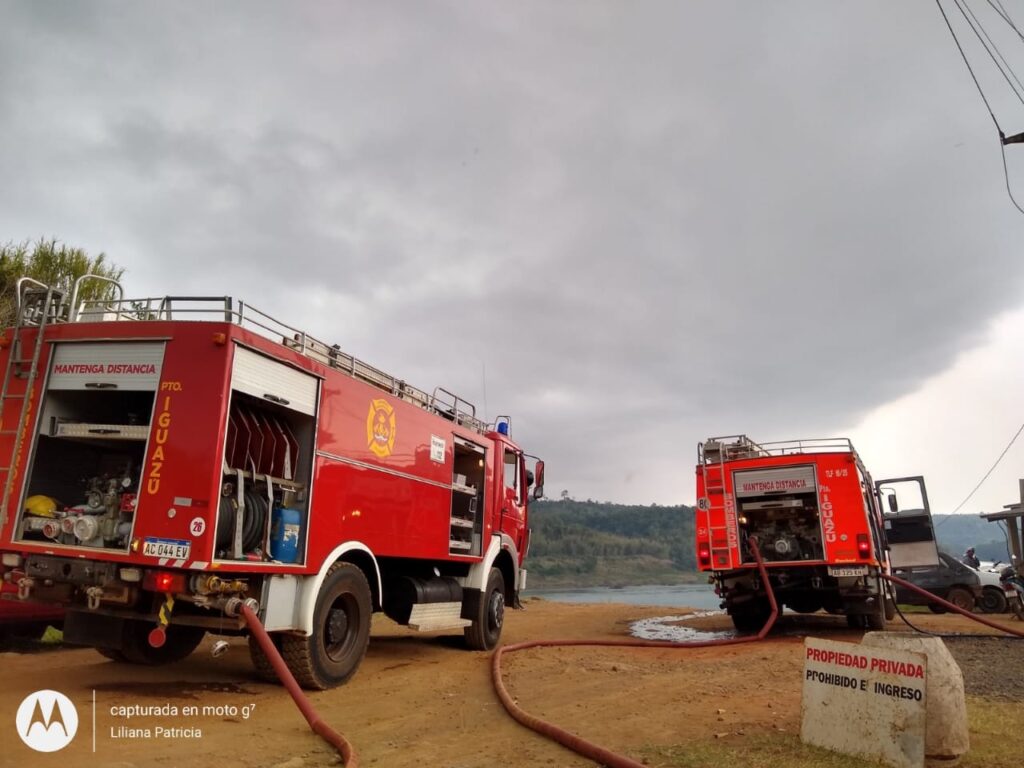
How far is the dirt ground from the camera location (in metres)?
4.97

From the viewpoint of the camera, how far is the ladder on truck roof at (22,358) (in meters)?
6.57

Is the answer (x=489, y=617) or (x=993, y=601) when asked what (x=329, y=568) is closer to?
(x=489, y=617)

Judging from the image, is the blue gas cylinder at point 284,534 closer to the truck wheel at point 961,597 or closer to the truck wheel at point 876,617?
the truck wheel at point 876,617

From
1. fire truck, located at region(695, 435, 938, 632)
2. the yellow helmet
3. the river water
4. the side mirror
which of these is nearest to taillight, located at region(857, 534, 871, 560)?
fire truck, located at region(695, 435, 938, 632)

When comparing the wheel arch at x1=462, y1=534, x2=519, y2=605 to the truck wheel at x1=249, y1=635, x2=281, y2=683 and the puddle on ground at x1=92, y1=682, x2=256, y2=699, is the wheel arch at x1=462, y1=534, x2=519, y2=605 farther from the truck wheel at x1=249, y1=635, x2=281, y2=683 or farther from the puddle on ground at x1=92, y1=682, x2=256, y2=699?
the puddle on ground at x1=92, y1=682, x2=256, y2=699

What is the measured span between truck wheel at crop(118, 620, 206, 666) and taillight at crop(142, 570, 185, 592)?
177cm

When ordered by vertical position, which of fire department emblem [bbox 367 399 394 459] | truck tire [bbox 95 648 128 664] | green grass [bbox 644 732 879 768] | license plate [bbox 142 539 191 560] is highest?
fire department emblem [bbox 367 399 394 459]

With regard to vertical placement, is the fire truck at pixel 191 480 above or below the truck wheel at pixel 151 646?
above

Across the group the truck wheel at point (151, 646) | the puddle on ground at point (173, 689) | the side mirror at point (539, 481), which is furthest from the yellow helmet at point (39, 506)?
the side mirror at point (539, 481)

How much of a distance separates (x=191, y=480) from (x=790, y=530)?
37.0 feet

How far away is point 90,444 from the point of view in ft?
23.6

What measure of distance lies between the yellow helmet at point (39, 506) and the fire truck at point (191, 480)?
19 mm

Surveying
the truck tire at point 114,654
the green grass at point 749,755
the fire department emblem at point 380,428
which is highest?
the fire department emblem at point 380,428

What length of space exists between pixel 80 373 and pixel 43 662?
4344 millimetres
